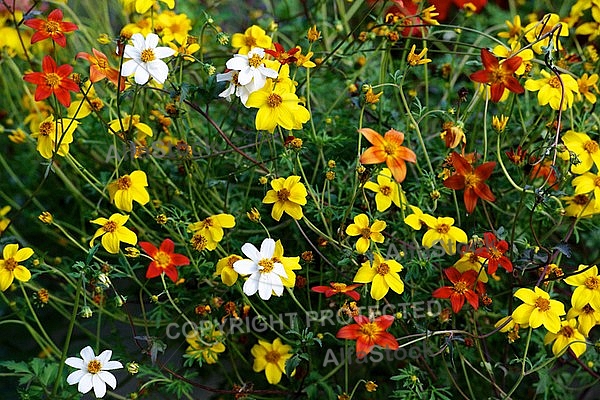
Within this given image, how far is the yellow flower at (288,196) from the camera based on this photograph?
77 cm

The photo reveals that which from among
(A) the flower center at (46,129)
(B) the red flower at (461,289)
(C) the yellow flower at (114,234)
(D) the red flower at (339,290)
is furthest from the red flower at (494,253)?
(A) the flower center at (46,129)

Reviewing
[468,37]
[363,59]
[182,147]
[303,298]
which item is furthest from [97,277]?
[468,37]

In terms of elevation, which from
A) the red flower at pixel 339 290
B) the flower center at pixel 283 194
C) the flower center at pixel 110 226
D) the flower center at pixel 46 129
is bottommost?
the red flower at pixel 339 290

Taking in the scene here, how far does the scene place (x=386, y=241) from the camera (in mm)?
908

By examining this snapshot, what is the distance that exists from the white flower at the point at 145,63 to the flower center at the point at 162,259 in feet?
0.57

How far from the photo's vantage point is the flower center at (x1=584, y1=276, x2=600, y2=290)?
781 millimetres

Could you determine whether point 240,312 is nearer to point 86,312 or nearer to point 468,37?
point 86,312

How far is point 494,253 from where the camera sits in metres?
0.76

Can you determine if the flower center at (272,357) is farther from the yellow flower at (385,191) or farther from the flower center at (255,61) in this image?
the flower center at (255,61)

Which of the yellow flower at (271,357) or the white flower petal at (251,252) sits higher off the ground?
the white flower petal at (251,252)

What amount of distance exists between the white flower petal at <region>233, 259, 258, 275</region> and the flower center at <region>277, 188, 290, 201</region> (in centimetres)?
7

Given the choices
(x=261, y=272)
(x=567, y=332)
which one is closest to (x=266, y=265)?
(x=261, y=272)

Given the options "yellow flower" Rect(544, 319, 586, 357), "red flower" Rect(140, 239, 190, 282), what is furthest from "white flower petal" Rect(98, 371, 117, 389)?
"yellow flower" Rect(544, 319, 586, 357)

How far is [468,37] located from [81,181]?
66 centimetres
